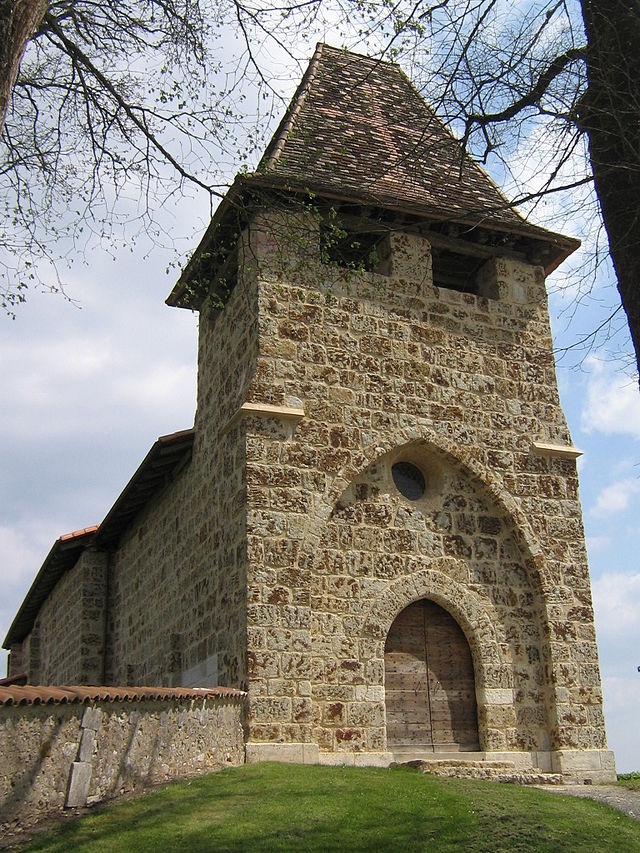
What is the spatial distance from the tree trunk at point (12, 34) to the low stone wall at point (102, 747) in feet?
13.7

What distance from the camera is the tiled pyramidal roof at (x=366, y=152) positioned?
11.6 metres

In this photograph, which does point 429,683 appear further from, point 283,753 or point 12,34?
point 12,34

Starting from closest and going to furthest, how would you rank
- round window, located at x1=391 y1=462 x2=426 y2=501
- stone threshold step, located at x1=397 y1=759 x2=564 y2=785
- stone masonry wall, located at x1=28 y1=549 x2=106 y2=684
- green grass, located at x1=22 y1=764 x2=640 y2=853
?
1. green grass, located at x1=22 y1=764 x2=640 y2=853
2. stone threshold step, located at x1=397 y1=759 x2=564 y2=785
3. round window, located at x1=391 y1=462 x2=426 y2=501
4. stone masonry wall, located at x1=28 y1=549 x2=106 y2=684

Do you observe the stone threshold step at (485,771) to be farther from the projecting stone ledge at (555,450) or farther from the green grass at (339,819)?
the projecting stone ledge at (555,450)

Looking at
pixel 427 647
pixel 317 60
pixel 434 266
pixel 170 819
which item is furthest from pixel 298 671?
pixel 317 60

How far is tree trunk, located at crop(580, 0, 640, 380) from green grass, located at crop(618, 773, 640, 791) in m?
6.35

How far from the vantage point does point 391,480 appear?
11156mm

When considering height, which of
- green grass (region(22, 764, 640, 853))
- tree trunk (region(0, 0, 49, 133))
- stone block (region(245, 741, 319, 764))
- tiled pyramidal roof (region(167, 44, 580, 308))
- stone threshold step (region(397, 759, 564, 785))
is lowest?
green grass (region(22, 764, 640, 853))

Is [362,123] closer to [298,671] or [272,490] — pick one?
[272,490]

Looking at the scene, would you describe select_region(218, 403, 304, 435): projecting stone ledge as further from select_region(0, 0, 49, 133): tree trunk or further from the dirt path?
select_region(0, 0, 49, 133): tree trunk

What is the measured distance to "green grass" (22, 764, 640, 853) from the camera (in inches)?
257

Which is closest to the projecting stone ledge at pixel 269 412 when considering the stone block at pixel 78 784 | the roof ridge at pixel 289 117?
the roof ridge at pixel 289 117

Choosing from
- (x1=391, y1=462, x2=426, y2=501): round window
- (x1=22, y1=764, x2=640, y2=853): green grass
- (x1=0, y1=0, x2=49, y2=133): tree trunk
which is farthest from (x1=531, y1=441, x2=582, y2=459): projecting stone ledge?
(x1=0, y1=0, x2=49, y2=133): tree trunk

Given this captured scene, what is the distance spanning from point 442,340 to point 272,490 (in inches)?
124
